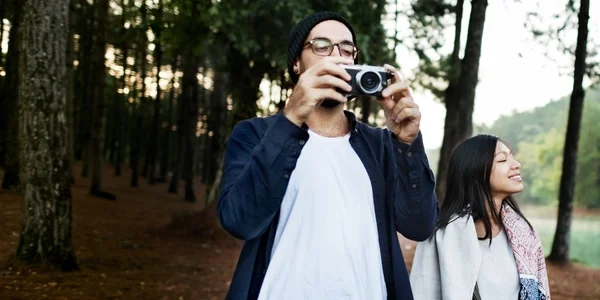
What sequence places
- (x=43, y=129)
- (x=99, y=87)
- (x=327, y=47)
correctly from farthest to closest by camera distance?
1. (x=99, y=87)
2. (x=43, y=129)
3. (x=327, y=47)

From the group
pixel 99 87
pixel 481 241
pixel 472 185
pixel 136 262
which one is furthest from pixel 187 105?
pixel 481 241

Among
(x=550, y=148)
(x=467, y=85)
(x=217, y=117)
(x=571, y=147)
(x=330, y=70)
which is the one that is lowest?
(x=330, y=70)

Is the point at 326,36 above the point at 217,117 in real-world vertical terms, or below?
below

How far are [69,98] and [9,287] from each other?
30.1 feet

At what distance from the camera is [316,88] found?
73.4 inches

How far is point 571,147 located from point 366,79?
581 inches

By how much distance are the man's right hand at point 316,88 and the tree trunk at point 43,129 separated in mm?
6629

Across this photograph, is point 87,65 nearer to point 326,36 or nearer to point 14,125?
point 14,125

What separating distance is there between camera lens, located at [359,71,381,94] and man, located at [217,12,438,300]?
0.20 ft

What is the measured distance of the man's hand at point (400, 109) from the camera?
2.04 m

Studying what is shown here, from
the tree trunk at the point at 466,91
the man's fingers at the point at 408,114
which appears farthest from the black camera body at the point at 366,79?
the tree trunk at the point at 466,91

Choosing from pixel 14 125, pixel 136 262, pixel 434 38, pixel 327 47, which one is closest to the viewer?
pixel 327 47

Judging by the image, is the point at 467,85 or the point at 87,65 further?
the point at 87,65

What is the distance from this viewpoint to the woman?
3.31 m
